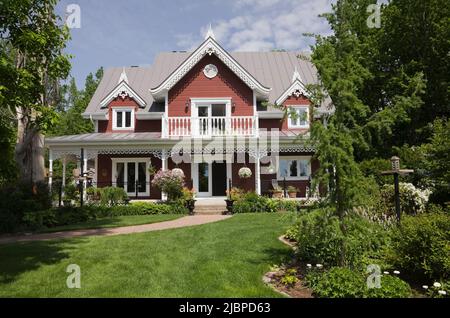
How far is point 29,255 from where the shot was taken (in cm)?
775

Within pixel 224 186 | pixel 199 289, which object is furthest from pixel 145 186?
pixel 199 289

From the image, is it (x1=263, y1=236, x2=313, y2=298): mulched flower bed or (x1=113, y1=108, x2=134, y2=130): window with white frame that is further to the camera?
(x1=113, y1=108, x2=134, y2=130): window with white frame

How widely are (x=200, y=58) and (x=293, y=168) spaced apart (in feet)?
28.6

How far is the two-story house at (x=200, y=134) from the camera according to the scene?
19.8m

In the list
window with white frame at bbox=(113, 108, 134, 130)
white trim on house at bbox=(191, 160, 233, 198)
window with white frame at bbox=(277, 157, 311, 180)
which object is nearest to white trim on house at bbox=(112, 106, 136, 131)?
window with white frame at bbox=(113, 108, 134, 130)

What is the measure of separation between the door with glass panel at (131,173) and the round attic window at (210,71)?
21.7 ft

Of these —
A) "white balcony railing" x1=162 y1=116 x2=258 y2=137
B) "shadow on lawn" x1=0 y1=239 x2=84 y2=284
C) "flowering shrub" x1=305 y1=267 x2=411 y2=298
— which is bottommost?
"shadow on lawn" x1=0 y1=239 x2=84 y2=284

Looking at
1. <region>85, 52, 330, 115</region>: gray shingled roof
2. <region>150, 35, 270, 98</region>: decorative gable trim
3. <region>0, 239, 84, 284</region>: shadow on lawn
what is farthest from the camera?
<region>85, 52, 330, 115</region>: gray shingled roof

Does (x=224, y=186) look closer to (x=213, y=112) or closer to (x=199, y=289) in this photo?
(x=213, y=112)

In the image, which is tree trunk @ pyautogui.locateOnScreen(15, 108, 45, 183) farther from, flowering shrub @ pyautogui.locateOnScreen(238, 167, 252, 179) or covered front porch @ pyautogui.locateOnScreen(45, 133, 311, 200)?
flowering shrub @ pyautogui.locateOnScreen(238, 167, 252, 179)

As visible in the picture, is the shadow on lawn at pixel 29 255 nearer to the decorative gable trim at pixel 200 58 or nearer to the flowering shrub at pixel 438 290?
the flowering shrub at pixel 438 290

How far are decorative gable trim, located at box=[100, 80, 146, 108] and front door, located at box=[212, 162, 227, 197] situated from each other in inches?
246

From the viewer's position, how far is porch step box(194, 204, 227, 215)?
16812 mm
